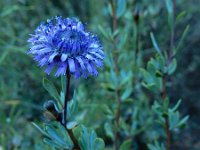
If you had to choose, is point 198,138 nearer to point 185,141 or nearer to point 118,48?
point 185,141

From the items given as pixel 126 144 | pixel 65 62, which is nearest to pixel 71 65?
pixel 65 62

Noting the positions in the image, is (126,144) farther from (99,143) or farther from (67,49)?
(67,49)

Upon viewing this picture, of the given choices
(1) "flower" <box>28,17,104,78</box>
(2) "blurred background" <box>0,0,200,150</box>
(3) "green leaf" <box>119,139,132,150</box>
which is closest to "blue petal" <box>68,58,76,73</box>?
(1) "flower" <box>28,17,104,78</box>

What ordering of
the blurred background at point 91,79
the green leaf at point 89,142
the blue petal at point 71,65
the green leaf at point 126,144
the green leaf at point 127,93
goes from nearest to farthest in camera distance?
the blue petal at point 71,65
the green leaf at point 89,142
the green leaf at point 126,144
the green leaf at point 127,93
the blurred background at point 91,79

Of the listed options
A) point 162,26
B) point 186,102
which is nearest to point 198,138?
point 186,102

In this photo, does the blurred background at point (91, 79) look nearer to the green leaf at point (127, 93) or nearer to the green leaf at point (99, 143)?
the green leaf at point (127, 93)

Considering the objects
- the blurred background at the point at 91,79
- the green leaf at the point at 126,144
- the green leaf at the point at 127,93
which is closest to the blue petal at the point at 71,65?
the green leaf at the point at 126,144
